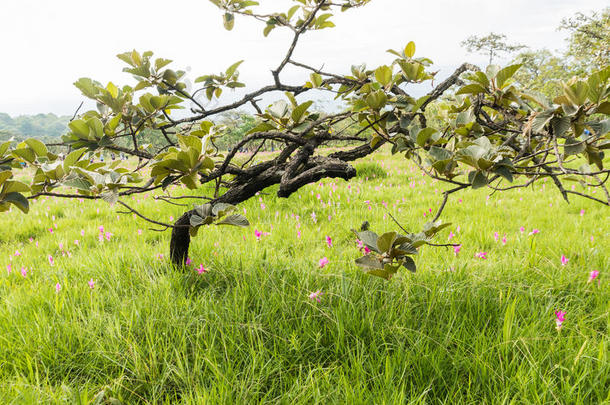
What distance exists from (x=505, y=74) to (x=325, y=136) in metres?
0.68

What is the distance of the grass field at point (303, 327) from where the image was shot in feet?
4.99

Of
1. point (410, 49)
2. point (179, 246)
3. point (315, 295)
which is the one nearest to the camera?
point (410, 49)

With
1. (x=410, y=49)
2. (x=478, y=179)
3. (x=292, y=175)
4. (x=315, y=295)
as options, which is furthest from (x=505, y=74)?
(x=315, y=295)

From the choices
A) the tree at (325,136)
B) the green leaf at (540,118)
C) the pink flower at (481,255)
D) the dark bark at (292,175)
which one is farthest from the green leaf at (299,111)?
the pink flower at (481,255)

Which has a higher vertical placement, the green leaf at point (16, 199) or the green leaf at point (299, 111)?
the green leaf at point (299, 111)

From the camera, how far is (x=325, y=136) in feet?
4.62

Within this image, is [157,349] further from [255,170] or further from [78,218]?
[78,218]

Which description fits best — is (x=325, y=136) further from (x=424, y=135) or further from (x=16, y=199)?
(x=16, y=199)

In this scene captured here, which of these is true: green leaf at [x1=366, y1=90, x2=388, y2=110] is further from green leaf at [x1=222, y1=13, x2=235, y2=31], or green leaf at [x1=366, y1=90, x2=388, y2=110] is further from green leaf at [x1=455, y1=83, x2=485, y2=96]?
green leaf at [x1=222, y1=13, x2=235, y2=31]

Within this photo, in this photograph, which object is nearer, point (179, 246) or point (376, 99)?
point (376, 99)

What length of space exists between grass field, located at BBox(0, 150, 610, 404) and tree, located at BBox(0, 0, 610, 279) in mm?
740

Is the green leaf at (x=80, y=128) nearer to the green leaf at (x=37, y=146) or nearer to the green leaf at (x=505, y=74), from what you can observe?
the green leaf at (x=37, y=146)

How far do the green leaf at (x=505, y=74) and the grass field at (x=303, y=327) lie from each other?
124cm

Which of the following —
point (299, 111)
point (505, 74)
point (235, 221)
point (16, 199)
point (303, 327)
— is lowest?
point (303, 327)
